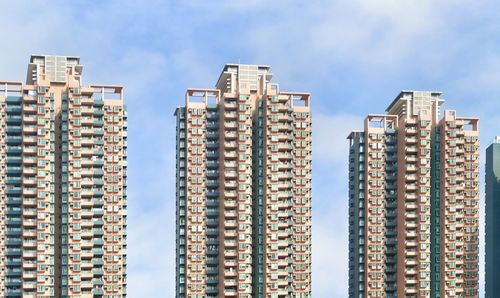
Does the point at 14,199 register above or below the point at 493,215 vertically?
above

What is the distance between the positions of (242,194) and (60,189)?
997 inches

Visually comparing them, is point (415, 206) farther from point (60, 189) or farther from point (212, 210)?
point (60, 189)

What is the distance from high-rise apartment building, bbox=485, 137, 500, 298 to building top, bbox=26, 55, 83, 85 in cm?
7075

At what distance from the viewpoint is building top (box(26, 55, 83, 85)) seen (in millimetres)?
160250

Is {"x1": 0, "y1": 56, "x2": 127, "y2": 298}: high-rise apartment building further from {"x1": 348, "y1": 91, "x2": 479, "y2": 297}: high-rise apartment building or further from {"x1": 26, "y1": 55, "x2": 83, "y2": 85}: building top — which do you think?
{"x1": 348, "y1": 91, "x2": 479, "y2": 297}: high-rise apartment building

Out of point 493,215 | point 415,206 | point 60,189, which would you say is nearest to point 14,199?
point 60,189

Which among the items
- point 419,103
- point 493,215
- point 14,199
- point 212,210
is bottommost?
point 493,215

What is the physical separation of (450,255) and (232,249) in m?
33.0

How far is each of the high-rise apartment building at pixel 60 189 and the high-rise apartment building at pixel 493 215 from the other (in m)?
64.0

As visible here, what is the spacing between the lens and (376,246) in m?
169

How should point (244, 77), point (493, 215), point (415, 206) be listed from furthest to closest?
1. point (493, 215)
2. point (415, 206)
3. point (244, 77)

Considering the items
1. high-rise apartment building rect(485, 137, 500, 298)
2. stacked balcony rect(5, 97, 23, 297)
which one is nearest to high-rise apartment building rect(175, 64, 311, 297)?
stacked balcony rect(5, 97, 23, 297)

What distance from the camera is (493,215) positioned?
189 m

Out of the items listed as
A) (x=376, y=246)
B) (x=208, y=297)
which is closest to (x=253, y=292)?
(x=208, y=297)
